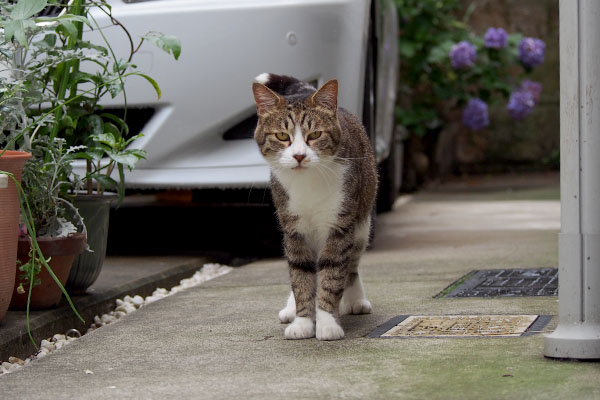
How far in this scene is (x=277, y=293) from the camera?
3418 millimetres

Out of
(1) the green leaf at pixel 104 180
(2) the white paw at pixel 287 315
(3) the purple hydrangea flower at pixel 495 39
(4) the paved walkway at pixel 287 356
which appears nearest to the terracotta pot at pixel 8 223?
(4) the paved walkway at pixel 287 356

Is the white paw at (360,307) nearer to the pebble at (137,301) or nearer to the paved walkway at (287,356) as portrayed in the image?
the paved walkway at (287,356)

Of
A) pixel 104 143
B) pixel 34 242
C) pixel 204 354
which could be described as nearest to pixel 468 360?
pixel 204 354

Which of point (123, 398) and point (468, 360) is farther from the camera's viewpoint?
point (468, 360)

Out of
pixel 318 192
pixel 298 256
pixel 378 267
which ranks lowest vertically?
pixel 378 267

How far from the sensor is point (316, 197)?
2717 mm

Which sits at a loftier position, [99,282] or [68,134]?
[68,134]

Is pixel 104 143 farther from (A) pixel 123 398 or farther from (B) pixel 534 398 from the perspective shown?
(B) pixel 534 398

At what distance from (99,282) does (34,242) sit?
42.5 inches

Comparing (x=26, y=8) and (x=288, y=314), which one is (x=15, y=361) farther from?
(x=26, y=8)

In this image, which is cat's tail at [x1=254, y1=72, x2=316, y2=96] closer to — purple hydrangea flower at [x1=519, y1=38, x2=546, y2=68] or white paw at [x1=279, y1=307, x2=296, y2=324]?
white paw at [x1=279, y1=307, x2=296, y2=324]

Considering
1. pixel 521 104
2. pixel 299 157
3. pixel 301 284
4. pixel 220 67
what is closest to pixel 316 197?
pixel 299 157

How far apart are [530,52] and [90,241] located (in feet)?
18.2

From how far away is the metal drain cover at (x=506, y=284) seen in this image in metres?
3.15
